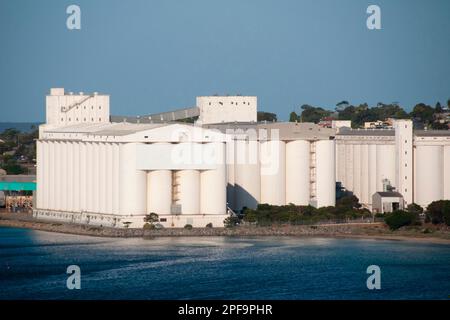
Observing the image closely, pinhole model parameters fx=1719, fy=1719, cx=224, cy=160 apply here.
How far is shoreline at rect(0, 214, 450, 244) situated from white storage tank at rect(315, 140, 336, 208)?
381 cm

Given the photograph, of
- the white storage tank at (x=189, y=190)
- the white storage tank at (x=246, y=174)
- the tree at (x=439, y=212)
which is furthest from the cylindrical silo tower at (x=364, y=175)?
the white storage tank at (x=189, y=190)

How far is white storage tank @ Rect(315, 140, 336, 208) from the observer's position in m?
70.1

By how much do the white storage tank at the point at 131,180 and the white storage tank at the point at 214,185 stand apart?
2265mm

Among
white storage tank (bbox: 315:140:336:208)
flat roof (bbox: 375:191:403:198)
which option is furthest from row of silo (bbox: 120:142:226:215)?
flat roof (bbox: 375:191:403:198)

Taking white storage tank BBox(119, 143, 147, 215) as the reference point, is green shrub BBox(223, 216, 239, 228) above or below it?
below

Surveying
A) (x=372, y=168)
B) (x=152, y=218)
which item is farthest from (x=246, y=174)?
(x=372, y=168)

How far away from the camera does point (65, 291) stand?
50969 mm

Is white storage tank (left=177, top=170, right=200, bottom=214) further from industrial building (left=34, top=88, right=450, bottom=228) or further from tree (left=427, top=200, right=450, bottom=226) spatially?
tree (left=427, top=200, right=450, bottom=226)

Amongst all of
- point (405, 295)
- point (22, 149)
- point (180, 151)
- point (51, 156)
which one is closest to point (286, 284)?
point (405, 295)

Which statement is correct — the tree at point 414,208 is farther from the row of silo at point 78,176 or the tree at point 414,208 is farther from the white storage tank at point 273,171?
the row of silo at point 78,176

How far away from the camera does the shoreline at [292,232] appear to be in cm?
6334

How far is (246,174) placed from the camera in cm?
6931

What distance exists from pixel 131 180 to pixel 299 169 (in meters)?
8.93

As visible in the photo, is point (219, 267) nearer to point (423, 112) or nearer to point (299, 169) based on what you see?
point (299, 169)
